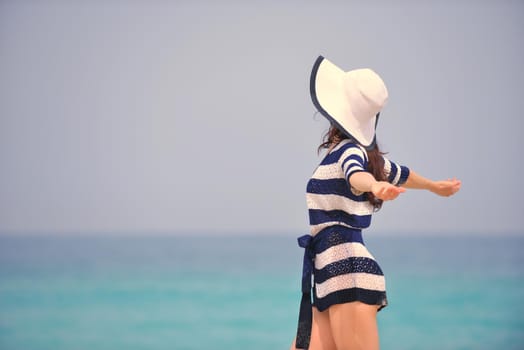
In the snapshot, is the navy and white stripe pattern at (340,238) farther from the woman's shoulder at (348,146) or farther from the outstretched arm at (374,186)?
the outstretched arm at (374,186)

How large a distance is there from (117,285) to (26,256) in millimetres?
3664

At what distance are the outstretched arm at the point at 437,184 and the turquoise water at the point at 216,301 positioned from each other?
2.59m

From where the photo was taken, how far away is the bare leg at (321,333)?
8.20ft

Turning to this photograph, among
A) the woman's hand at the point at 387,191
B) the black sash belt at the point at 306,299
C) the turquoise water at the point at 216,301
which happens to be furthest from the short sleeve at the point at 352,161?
the turquoise water at the point at 216,301

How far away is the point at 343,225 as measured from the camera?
2.44m

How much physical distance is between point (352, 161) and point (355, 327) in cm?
49

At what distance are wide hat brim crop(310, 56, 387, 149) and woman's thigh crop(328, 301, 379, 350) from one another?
478 millimetres

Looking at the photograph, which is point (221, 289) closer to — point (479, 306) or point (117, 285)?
point (117, 285)

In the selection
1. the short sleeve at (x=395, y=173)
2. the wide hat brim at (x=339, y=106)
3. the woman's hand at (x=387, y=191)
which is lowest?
the woman's hand at (x=387, y=191)

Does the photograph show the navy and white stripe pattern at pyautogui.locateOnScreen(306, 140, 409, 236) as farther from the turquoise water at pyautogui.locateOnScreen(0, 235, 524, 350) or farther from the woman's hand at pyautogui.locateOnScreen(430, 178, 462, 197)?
the turquoise water at pyautogui.locateOnScreen(0, 235, 524, 350)

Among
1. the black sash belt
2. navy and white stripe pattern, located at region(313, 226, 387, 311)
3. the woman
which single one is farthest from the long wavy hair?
the black sash belt

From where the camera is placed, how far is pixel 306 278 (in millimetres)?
2516

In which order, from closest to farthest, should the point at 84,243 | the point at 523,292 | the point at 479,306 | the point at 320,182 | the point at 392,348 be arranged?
1. the point at 320,182
2. the point at 392,348
3. the point at 479,306
4. the point at 523,292
5. the point at 84,243

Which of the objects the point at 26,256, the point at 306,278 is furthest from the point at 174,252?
the point at 306,278
